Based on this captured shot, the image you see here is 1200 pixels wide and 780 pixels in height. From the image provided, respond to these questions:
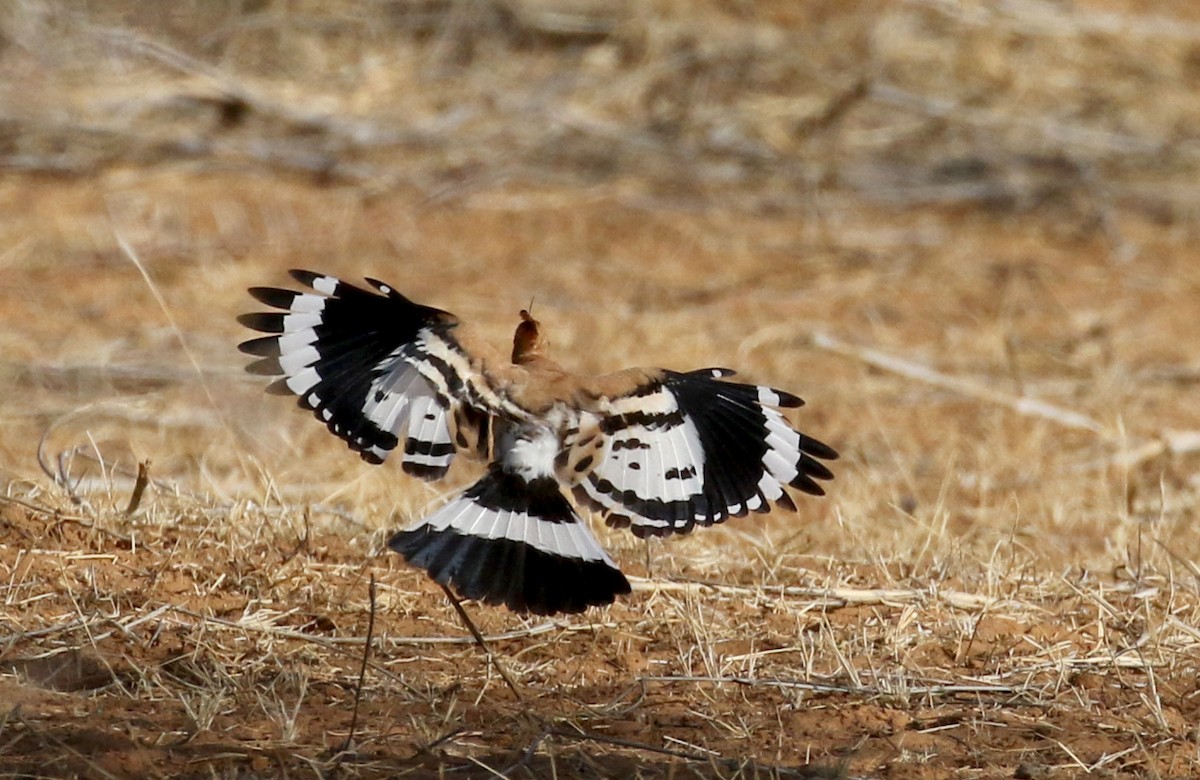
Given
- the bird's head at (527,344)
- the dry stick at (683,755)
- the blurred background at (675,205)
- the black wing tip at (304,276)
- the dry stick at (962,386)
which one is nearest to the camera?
the dry stick at (683,755)

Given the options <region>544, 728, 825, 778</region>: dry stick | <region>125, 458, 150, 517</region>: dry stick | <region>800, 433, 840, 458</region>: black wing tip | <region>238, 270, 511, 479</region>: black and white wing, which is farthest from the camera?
<region>125, 458, 150, 517</region>: dry stick

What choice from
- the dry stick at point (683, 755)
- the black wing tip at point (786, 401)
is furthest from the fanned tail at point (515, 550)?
the black wing tip at point (786, 401)

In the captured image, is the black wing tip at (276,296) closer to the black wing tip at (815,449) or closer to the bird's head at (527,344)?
the bird's head at (527,344)

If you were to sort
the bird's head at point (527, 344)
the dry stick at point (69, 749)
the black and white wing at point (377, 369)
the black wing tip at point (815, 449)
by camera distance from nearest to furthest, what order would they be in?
the dry stick at point (69, 749) < the black and white wing at point (377, 369) < the black wing tip at point (815, 449) < the bird's head at point (527, 344)

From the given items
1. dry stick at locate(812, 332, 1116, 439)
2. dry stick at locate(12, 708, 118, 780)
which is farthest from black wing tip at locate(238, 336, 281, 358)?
dry stick at locate(812, 332, 1116, 439)

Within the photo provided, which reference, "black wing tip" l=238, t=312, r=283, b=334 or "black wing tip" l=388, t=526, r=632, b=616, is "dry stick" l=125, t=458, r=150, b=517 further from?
"black wing tip" l=388, t=526, r=632, b=616

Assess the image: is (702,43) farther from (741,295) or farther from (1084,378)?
(1084,378)

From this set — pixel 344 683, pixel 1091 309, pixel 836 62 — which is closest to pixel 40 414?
pixel 344 683
